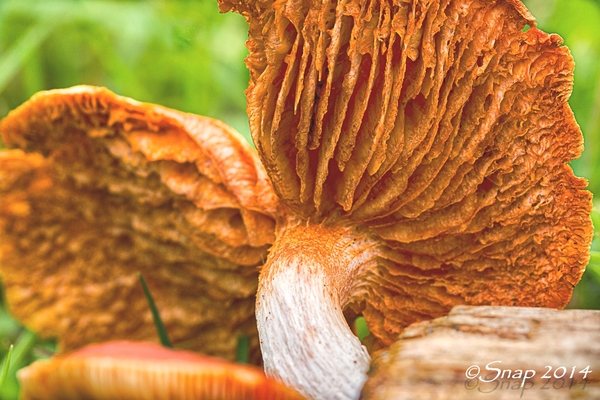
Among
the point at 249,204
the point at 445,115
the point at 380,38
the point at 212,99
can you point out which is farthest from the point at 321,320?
the point at 212,99

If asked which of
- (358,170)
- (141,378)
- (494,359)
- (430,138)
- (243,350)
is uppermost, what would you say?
(430,138)

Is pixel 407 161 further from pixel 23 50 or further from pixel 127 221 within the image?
pixel 23 50

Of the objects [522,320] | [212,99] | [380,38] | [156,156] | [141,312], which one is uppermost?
[380,38]

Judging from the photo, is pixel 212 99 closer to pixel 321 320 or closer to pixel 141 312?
pixel 141 312

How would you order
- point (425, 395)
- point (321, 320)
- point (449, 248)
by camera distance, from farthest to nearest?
point (449, 248), point (321, 320), point (425, 395)

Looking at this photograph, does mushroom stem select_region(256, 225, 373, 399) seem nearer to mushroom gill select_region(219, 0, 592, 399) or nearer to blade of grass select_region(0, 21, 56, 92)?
mushroom gill select_region(219, 0, 592, 399)

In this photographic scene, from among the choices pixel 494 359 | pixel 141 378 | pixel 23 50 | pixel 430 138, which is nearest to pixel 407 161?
pixel 430 138

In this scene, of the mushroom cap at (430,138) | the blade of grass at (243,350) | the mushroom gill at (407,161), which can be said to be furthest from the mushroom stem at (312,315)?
the blade of grass at (243,350)
